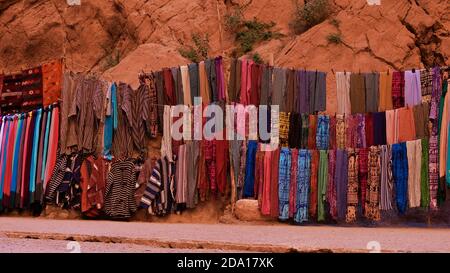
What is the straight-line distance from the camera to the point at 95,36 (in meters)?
26.5

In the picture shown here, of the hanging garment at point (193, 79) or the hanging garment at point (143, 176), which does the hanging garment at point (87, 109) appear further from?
the hanging garment at point (193, 79)

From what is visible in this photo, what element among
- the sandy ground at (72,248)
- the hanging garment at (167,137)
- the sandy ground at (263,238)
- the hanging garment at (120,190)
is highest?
the hanging garment at (167,137)

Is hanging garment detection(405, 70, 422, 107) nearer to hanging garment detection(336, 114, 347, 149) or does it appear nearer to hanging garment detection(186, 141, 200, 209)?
hanging garment detection(336, 114, 347, 149)

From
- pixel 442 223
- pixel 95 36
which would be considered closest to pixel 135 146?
pixel 442 223

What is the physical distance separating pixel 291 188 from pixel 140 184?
320 centimetres

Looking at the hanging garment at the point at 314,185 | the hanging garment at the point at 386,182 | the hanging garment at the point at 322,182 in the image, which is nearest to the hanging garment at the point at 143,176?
the hanging garment at the point at 314,185

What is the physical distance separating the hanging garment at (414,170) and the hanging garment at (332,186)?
1413 millimetres

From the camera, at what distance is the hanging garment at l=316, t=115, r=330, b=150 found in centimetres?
1530

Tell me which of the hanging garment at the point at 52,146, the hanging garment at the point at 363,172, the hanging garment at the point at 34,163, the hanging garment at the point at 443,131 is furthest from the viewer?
the hanging garment at the point at 34,163

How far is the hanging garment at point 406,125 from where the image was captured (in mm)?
14391

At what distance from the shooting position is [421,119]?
1428cm

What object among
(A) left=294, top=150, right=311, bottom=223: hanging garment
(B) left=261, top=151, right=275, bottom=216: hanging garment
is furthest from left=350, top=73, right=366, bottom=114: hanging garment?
(B) left=261, top=151, right=275, bottom=216: hanging garment

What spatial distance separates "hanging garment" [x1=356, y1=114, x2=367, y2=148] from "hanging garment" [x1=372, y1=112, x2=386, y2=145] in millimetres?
199

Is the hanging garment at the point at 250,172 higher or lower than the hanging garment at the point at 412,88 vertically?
lower
